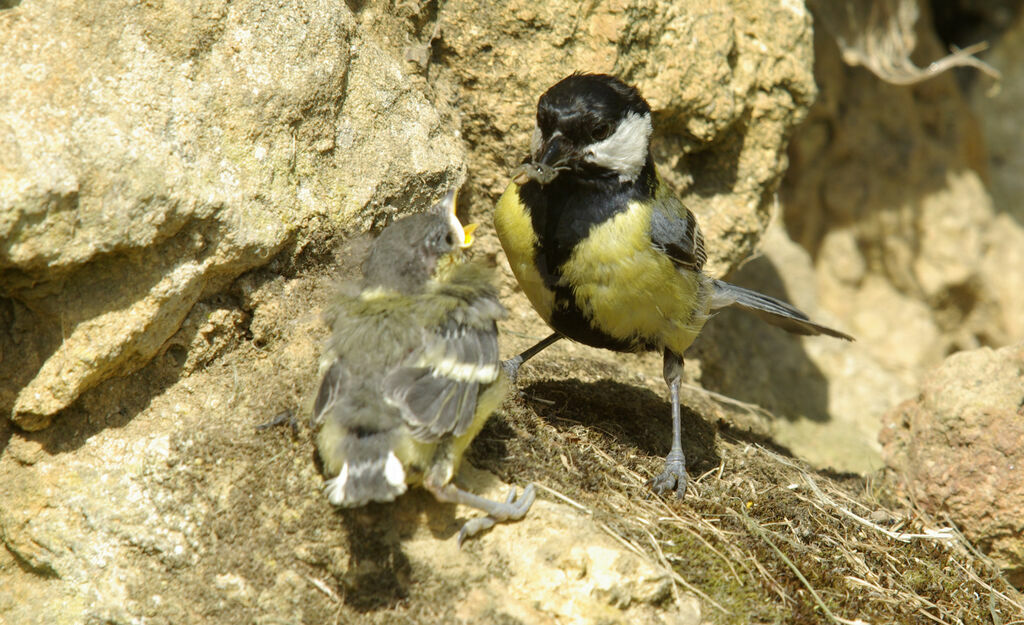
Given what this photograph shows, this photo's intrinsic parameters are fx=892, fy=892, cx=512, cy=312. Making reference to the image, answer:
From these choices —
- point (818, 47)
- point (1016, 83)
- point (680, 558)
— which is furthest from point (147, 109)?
point (1016, 83)

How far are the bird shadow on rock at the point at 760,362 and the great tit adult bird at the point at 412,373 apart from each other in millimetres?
2602

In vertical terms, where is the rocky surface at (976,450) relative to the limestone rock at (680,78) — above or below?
below

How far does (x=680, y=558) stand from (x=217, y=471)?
1667 mm

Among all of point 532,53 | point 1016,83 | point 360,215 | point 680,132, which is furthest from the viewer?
point 1016,83

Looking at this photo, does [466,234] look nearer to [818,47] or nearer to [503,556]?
[503,556]

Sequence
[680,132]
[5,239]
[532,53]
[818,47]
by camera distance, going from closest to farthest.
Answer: [5,239], [532,53], [680,132], [818,47]

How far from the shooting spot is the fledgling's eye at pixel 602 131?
3627mm

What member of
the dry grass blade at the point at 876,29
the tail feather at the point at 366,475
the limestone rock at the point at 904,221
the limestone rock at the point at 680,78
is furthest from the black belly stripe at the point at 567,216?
the limestone rock at the point at 904,221

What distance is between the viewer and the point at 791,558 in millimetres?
3385

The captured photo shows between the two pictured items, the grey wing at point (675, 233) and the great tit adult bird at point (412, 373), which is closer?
the great tit adult bird at point (412, 373)

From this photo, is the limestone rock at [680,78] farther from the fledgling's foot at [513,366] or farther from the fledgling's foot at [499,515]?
the fledgling's foot at [499,515]

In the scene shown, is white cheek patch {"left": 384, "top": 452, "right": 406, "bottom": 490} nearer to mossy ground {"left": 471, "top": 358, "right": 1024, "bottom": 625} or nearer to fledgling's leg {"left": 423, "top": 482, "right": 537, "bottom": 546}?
fledgling's leg {"left": 423, "top": 482, "right": 537, "bottom": 546}

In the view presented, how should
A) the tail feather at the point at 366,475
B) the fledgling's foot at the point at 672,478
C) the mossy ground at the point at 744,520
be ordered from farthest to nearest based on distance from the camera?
the fledgling's foot at the point at 672,478 < the mossy ground at the point at 744,520 < the tail feather at the point at 366,475

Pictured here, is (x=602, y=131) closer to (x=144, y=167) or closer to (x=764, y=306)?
(x=764, y=306)
